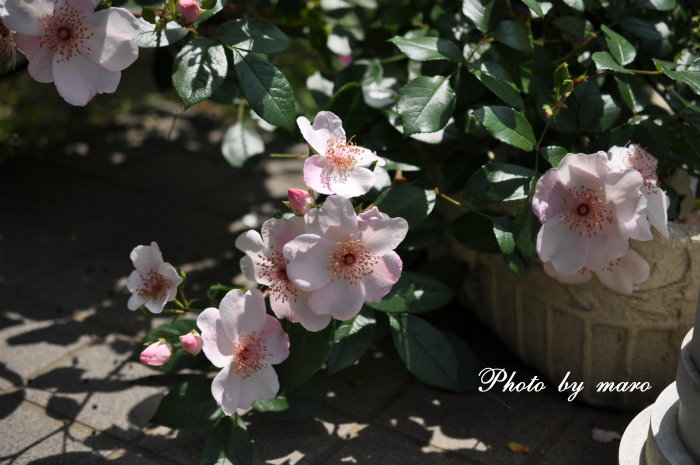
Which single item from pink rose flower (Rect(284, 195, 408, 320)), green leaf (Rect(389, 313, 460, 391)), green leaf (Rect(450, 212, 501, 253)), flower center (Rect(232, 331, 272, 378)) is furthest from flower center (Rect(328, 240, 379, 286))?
green leaf (Rect(450, 212, 501, 253))

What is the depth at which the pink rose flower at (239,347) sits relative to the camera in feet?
5.11

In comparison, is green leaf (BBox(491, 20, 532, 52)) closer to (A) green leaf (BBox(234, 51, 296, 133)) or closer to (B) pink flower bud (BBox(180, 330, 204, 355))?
(A) green leaf (BBox(234, 51, 296, 133))

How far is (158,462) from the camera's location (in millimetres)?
1739

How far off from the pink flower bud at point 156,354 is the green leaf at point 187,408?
7.3 inches

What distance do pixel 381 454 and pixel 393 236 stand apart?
52 cm

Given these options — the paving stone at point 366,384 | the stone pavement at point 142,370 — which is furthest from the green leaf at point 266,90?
the paving stone at point 366,384

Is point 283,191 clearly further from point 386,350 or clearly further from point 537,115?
point 537,115

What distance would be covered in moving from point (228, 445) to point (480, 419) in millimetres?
555

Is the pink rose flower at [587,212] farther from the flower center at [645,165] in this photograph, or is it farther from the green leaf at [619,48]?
the green leaf at [619,48]

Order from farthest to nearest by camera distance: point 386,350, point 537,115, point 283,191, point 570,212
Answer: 1. point 283,191
2. point 386,350
3. point 537,115
4. point 570,212

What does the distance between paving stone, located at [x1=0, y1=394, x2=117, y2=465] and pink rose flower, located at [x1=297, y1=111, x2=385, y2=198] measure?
0.74m

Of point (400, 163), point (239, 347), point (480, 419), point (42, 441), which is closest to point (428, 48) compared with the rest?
point (400, 163)

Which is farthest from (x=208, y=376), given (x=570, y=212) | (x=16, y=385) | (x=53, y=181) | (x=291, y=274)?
(x=53, y=181)

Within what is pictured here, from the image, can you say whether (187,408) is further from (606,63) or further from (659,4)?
(659,4)
